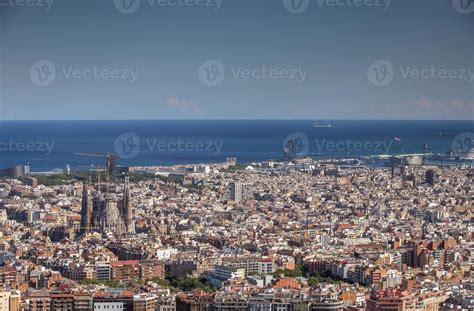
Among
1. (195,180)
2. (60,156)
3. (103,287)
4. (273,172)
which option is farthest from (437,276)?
(60,156)

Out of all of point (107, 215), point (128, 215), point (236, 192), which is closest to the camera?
point (107, 215)

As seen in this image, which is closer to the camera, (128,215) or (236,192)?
(128,215)

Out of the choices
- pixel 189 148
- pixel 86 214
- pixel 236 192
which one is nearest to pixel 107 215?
pixel 86 214

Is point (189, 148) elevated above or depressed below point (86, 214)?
above

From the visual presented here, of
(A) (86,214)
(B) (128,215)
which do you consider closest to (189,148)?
(B) (128,215)

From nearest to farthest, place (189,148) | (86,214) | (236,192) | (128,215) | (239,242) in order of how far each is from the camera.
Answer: (239,242)
(86,214)
(128,215)
(236,192)
(189,148)

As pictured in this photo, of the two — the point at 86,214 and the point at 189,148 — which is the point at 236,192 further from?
the point at 189,148

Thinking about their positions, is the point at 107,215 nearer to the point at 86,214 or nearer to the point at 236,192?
the point at 86,214

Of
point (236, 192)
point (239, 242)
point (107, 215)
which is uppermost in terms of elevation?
point (236, 192)

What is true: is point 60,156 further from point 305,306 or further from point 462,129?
point 305,306
